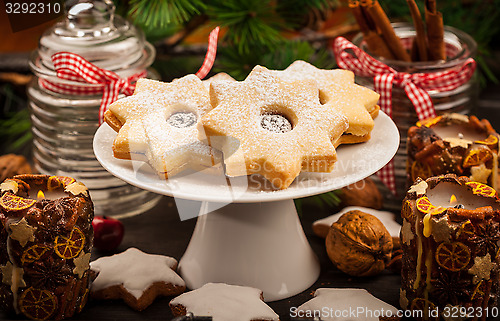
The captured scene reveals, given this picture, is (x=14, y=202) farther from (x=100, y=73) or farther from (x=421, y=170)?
(x=421, y=170)

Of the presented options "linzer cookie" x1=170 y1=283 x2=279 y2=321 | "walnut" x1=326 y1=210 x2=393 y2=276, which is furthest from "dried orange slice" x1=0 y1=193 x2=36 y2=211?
"walnut" x1=326 y1=210 x2=393 y2=276

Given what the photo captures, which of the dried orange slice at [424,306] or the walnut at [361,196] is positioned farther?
the walnut at [361,196]

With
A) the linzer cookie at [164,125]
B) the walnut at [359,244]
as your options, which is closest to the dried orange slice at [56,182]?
the linzer cookie at [164,125]

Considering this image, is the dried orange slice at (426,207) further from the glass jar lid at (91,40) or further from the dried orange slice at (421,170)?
the glass jar lid at (91,40)

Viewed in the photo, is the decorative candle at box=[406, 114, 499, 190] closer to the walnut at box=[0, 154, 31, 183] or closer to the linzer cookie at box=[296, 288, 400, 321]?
the linzer cookie at box=[296, 288, 400, 321]

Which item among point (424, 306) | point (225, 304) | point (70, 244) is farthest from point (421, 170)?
point (70, 244)

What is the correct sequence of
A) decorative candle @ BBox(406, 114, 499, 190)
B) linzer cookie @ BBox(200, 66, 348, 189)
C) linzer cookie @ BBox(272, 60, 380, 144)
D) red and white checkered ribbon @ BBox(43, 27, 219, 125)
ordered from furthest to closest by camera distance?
red and white checkered ribbon @ BBox(43, 27, 219, 125)
decorative candle @ BBox(406, 114, 499, 190)
linzer cookie @ BBox(272, 60, 380, 144)
linzer cookie @ BBox(200, 66, 348, 189)

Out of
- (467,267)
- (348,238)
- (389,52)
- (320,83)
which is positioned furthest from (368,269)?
(389,52)
